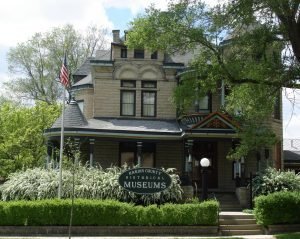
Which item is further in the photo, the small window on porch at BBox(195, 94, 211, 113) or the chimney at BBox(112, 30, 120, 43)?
the chimney at BBox(112, 30, 120, 43)

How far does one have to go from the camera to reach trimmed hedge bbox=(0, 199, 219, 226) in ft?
60.9

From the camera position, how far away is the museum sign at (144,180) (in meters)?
20.6

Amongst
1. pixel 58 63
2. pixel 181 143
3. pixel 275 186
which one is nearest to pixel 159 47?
pixel 275 186

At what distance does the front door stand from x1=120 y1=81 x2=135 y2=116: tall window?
14.2 feet

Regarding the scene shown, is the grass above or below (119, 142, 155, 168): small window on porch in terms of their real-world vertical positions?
below

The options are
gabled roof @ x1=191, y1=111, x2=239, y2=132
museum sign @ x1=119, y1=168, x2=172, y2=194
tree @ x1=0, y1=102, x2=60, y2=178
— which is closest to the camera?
museum sign @ x1=119, y1=168, x2=172, y2=194

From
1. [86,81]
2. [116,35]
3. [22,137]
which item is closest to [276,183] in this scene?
[116,35]

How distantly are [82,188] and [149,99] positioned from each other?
32.5ft

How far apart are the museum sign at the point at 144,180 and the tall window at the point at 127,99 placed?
925 centimetres

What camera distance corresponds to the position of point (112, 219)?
18.8 metres

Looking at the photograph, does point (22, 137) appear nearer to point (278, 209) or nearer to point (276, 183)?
point (276, 183)

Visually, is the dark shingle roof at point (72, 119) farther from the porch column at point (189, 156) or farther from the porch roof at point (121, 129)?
the porch column at point (189, 156)

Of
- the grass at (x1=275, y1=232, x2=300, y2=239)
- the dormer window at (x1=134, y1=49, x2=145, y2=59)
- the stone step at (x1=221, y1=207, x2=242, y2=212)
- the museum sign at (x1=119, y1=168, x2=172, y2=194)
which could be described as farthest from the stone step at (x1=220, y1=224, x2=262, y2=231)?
the dormer window at (x1=134, y1=49, x2=145, y2=59)

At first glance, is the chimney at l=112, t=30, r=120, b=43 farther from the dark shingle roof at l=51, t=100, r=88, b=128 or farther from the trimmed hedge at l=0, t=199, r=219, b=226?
the trimmed hedge at l=0, t=199, r=219, b=226
